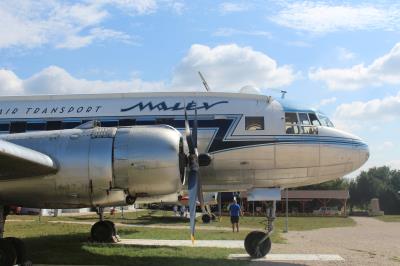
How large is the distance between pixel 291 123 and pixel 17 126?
8184mm

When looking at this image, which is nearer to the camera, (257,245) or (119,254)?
(257,245)

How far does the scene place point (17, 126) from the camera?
607 inches

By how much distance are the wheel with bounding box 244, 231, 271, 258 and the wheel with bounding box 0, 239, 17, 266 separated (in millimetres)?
6456

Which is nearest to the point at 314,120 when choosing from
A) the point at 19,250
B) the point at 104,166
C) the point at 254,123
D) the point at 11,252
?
the point at 254,123

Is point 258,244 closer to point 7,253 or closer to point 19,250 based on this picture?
point 19,250

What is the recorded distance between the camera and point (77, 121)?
15.1 metres

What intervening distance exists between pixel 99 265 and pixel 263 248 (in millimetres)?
4712

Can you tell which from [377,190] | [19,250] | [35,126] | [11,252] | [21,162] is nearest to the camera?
[21,162]

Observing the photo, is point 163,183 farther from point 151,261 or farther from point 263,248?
point 263,248

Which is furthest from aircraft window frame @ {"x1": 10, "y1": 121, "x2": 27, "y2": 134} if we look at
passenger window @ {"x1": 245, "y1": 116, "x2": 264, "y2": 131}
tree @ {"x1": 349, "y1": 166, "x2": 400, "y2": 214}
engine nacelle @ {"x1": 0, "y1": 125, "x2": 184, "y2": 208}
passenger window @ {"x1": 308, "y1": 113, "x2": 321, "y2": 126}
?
tree @ {"x1": 349, "y1": 166, "x2": 400, "y2": 214}

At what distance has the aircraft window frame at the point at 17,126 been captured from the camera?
15355mm

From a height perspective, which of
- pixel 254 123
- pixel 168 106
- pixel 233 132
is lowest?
pixel 233 132

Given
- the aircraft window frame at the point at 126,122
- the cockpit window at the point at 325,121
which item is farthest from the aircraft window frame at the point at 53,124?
the cockpit window at the point at 325,121

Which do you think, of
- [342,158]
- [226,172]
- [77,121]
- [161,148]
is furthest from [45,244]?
[342,158]
